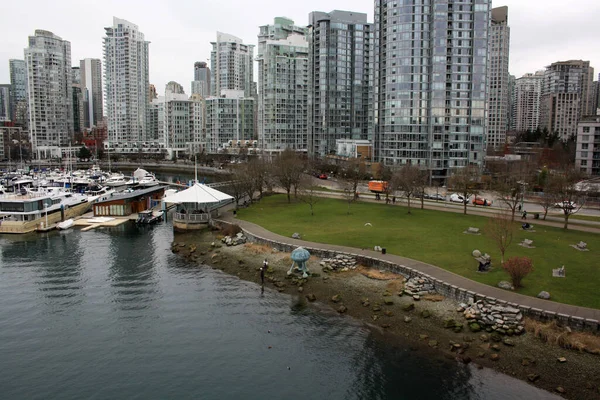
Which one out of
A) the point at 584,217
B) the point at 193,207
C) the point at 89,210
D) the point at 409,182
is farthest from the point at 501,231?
the point at 89,210

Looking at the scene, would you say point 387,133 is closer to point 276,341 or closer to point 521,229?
point 521,229

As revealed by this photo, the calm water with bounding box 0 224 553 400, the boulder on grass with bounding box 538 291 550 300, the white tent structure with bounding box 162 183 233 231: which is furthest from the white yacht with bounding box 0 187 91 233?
the boulder on grass with bounding box 538 291 550 300

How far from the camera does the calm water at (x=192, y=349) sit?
25.5 metres

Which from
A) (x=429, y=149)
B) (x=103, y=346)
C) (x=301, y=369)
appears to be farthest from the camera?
(x=429, y=149)

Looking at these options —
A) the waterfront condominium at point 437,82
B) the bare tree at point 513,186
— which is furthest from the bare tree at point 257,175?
the bare tree at point 513,186

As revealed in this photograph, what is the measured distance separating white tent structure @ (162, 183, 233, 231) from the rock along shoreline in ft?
46.8

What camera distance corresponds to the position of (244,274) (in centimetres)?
4353

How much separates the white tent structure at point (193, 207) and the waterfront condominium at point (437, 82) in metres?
50.5

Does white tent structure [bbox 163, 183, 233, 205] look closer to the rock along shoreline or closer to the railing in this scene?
the railing

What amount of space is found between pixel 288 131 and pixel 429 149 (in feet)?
264

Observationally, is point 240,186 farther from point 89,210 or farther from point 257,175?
point 89,210

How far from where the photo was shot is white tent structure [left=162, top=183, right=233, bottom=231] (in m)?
61.8

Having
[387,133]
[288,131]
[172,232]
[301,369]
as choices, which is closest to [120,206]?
[172,232]

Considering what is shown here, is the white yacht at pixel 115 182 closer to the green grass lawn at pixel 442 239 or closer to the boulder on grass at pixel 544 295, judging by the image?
the green grass lawn at pixel 442 239
